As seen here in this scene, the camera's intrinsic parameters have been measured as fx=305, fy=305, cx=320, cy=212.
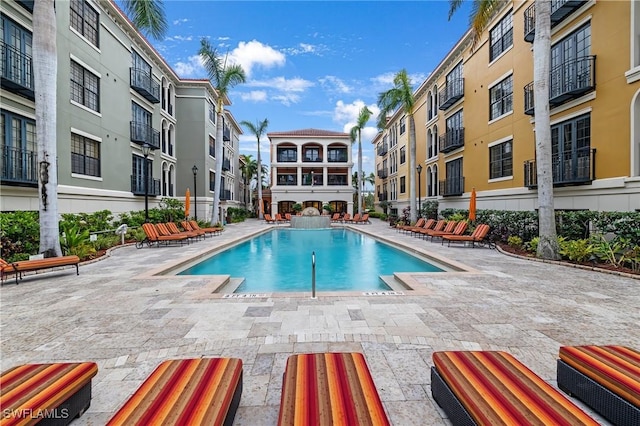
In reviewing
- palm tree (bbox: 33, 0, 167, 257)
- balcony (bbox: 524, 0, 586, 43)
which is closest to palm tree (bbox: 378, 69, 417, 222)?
balcony (bbox: 524, 0, 586, 43)

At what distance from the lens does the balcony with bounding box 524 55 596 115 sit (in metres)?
11.2

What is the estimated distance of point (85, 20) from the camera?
1597cm

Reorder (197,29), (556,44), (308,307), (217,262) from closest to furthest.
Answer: (308,307) → (217,262) → (556,44) → (197,29)

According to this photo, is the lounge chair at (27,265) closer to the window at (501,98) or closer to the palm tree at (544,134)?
the palm tree at (544,134)

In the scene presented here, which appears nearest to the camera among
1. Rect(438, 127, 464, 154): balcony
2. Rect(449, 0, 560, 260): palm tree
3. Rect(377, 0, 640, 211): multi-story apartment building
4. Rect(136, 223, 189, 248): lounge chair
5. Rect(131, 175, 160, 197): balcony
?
Rect(449, 0, 560, 260): palm tree

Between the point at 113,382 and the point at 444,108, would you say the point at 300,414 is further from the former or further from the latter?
the point at 444,108

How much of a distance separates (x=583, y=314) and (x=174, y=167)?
28818mm

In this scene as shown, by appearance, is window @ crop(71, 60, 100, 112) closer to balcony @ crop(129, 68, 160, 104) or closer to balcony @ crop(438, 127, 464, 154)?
balcony @ crop(129, 68, 160, 104)

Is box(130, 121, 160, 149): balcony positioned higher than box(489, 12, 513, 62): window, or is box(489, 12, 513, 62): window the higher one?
box(489, 12, 513, 62): window

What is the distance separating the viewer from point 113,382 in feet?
10.8

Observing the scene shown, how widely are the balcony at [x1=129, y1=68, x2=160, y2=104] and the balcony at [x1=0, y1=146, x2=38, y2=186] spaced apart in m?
10.4

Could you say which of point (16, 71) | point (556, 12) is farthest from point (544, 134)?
point (16, 71)

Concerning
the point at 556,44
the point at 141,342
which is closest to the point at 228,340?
the point at 141,342

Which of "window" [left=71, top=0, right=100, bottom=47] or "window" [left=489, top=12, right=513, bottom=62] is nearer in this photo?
"window" [left=71, top=0, right=100, bottom=47]
